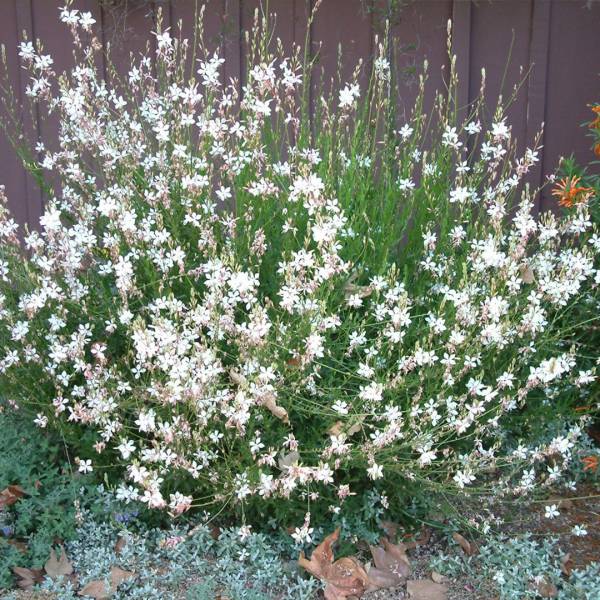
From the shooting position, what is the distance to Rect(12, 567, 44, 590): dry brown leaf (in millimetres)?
2594

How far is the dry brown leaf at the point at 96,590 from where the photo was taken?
2.50m

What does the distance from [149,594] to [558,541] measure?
1410mm

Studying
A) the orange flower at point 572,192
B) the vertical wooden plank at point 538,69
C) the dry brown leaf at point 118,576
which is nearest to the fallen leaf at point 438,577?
the dry brown leaf at point 118,576

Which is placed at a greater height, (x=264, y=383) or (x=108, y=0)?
(x=108, y=0)

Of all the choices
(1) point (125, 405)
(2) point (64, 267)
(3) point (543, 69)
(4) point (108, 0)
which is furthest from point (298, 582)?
(4) point (108, 0)

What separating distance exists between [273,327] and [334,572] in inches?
31.0

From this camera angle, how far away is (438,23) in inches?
181

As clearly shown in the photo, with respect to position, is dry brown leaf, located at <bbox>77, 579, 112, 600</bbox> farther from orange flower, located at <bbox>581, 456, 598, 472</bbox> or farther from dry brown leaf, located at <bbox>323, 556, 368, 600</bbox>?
orange flower, located at <bbox>581, 456, 598, 472</bbox>

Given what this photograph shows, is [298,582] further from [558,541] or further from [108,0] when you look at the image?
[108,0]

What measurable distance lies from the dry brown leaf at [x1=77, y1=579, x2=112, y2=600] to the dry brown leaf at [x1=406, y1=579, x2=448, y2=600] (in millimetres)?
924

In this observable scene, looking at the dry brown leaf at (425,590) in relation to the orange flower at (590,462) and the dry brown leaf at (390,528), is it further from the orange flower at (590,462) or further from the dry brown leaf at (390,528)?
the orange flower at (590,462)

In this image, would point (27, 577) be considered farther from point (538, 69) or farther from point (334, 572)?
point (538, 69)

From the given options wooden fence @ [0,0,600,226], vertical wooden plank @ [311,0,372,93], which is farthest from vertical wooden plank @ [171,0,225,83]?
vertical wooden plank @ [311,0,372,93]

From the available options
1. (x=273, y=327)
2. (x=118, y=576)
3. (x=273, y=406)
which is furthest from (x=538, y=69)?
(x=118, y=576)
